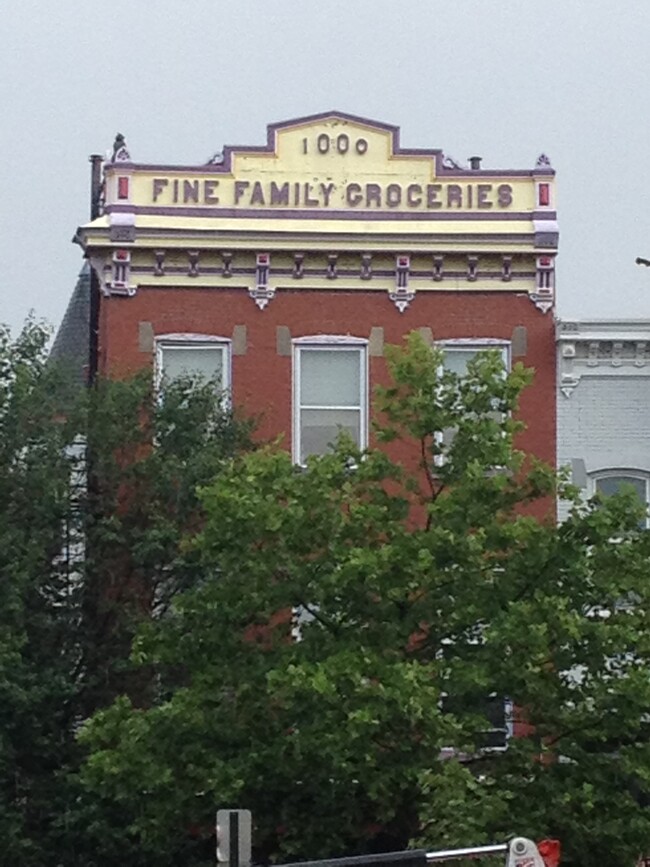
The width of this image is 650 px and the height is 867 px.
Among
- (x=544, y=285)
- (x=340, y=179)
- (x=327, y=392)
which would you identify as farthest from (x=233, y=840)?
(x=340, y=179)

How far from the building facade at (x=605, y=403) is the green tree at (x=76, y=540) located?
5745 mm

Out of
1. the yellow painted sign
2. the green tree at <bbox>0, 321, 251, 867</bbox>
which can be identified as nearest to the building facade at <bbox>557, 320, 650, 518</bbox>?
the yellow painted sign

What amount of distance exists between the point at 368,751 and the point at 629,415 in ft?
35.3

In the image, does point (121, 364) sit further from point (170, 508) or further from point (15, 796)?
point (15, 796)

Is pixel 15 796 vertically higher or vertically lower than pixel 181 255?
lower

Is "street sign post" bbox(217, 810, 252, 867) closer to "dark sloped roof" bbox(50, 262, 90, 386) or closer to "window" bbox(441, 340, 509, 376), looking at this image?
"window" bbox(441, 340, 509, 376)

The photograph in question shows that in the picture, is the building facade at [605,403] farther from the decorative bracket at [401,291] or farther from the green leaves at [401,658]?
the green leaves at [401,658]

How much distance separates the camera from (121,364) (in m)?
33.4

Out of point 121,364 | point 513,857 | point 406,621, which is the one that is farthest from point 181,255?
point 513,857

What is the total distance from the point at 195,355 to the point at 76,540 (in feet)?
14.0

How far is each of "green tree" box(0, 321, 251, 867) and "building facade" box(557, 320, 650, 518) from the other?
18.8ft

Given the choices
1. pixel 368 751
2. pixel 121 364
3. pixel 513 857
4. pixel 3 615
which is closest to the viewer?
pixel 513 857

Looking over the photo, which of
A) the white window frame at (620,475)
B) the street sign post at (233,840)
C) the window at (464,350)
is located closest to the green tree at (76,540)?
the window at (464,350)

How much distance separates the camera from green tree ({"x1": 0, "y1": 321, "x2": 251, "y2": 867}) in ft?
98.9
